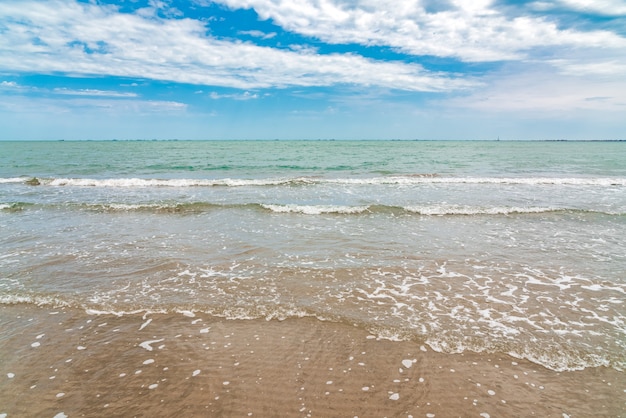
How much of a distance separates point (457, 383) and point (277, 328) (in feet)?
9.93

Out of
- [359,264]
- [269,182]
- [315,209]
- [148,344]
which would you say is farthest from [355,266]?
[269,182]

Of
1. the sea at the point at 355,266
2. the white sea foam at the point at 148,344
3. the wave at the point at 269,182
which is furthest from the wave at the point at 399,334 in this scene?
the wave at the point at 269,182

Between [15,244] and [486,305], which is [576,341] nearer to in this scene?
[486,305]

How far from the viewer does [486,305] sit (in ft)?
23.2

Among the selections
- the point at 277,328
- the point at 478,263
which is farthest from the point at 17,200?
the point at 478,263

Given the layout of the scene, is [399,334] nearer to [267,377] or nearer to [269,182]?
[267,377]

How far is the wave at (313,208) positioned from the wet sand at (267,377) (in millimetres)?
10672

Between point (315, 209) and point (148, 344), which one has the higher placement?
point (315, 209)

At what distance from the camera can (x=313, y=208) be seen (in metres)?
17.0

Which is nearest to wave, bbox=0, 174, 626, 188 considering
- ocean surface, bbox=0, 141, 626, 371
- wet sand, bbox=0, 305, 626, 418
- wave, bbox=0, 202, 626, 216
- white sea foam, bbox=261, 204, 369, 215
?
ocean surface, bbox=0, 141, 626, 371

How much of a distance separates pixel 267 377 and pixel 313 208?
12.4m

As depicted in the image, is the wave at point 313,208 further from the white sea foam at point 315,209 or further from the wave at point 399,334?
the wave at point 399,334

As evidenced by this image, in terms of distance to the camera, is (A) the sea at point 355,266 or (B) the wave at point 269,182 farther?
(B) the wave at point 269,182

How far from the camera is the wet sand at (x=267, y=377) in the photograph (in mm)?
4324
